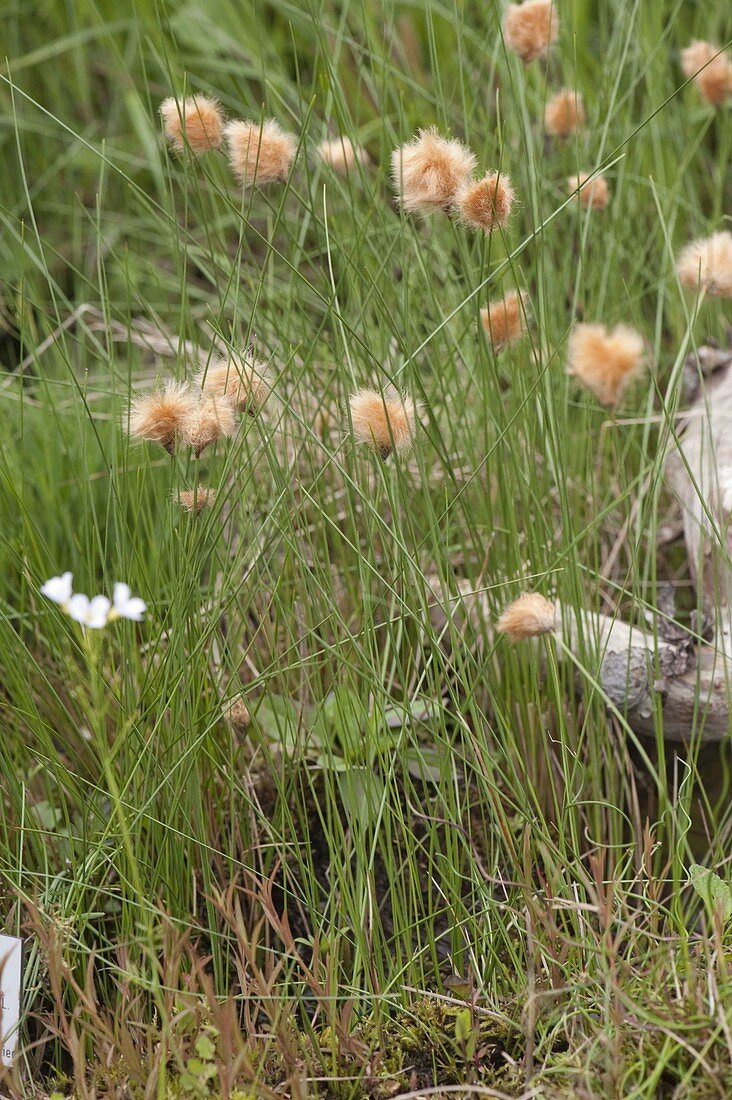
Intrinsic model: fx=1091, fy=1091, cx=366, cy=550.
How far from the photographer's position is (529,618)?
0.98m

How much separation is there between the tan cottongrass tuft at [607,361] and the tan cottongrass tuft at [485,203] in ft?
0.62

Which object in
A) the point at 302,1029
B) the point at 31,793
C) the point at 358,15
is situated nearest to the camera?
the point at 302,1029

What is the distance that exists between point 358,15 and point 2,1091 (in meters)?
2.23

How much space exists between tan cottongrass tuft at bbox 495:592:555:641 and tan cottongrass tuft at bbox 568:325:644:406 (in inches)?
8.1

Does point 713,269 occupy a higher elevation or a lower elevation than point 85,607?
higher

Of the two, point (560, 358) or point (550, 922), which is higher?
point (560, 358)

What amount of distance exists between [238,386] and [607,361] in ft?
1.18

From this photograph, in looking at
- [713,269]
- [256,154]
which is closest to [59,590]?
[256,154]

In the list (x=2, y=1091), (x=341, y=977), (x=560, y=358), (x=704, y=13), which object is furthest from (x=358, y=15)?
(x=2, y=1091)

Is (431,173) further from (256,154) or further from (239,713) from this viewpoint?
(239,713)

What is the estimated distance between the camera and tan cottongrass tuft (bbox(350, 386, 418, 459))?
0.98 metres

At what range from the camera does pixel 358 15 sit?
2.41 metres

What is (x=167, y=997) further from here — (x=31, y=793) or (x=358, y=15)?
(x=358, y=15)

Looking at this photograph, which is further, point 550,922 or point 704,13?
point 704,13
